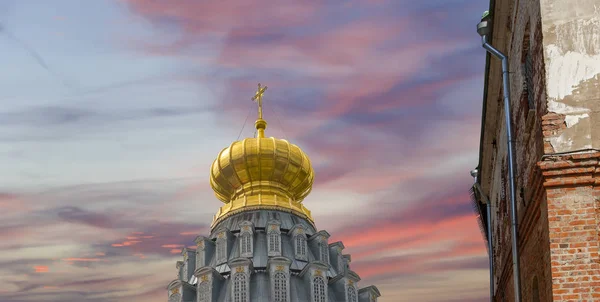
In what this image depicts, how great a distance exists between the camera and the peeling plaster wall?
1126cm

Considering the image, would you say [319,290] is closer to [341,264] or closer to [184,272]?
[341,264]

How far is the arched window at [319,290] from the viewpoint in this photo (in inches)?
1956

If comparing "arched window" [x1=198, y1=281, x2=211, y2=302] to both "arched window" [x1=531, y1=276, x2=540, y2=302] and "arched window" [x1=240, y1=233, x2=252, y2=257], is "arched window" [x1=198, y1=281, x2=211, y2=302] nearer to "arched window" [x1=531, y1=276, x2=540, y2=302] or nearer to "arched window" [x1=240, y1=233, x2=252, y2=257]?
"arched window" [x1=240, y1=233, x2=252, y2=257]

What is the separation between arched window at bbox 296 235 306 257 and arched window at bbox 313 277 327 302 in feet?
8.31

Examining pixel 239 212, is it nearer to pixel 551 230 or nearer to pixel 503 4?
pixel 503 4

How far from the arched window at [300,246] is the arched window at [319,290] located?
8.31ft

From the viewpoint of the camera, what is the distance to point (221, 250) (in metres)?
53.0

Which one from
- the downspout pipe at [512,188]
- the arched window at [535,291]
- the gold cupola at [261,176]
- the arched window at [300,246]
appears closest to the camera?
the arched window at [535,291]

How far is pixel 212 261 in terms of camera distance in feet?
176

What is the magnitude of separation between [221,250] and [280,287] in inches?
221

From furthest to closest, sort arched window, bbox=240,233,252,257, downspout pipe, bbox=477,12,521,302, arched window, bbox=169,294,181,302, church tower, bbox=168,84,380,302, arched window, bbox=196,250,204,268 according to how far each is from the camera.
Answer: arched window, bbox=196,250,204,268
arched window, bbox=169,294,181,302
arched window, bbox=240,233,252,257
church tower, bbox=168,84,380,302
downspout pipe, bbox=477,12,521,302

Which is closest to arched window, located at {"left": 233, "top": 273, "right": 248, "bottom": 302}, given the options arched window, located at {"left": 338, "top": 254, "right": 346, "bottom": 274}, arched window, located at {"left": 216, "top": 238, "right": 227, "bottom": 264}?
arched window, located at {"left": 216, "top": 238, "right": 227, "bottom": 264}

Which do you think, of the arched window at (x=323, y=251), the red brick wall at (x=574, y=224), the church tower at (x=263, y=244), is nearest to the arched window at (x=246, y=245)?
the church tower at (x=263, y=244)

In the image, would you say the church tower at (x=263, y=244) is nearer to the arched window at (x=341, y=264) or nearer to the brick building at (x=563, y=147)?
the arched window at (x=341, y=264)
